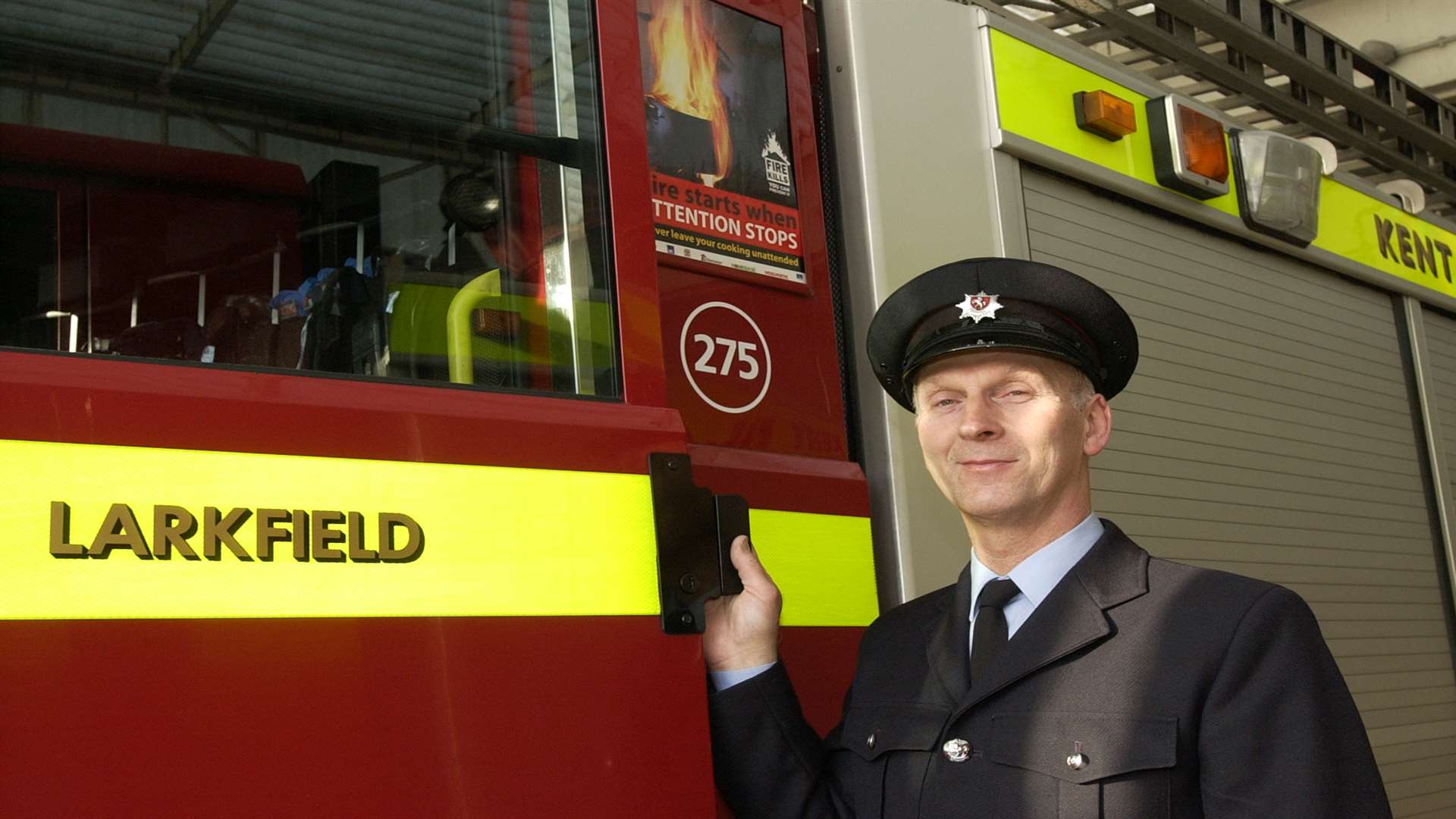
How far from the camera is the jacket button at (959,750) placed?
1.57 meters

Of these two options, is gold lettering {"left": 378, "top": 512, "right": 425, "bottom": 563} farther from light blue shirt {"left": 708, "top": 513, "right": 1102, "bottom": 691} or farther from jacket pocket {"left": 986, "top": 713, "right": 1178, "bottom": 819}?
jacket pocket {"left": 986, "top": 713, "right": 1178, "bottom": 819}

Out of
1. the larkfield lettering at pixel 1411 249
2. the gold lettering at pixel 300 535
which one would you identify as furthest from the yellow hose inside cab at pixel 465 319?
the larkfield lettering at pixel 1411 249

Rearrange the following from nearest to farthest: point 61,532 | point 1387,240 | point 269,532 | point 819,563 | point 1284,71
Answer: point 61,532, point 269,532, point 819,563, point 1387,240, point 1284,71

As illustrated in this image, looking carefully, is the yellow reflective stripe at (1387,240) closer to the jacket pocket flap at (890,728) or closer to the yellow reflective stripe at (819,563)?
the yellow reflective stripe at (819,563)

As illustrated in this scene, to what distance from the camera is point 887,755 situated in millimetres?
1693

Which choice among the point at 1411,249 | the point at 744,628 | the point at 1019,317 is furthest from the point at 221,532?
the point at 1411,249

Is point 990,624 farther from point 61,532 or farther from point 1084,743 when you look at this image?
point 61,532

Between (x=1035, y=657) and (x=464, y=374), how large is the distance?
0.65 meters

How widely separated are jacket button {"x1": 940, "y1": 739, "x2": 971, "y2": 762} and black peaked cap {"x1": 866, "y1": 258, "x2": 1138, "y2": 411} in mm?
420

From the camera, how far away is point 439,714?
4.50ft

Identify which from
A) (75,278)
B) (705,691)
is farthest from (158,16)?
(705,691)

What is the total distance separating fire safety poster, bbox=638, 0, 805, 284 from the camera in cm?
192

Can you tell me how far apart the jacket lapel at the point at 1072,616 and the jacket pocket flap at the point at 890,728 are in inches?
1.7

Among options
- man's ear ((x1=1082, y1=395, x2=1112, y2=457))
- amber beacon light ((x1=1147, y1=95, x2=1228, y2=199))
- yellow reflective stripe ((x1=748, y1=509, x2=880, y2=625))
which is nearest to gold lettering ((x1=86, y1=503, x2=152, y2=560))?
yellow reflective stripe ((x1=748, y1=509, x2=880, y2=625))
